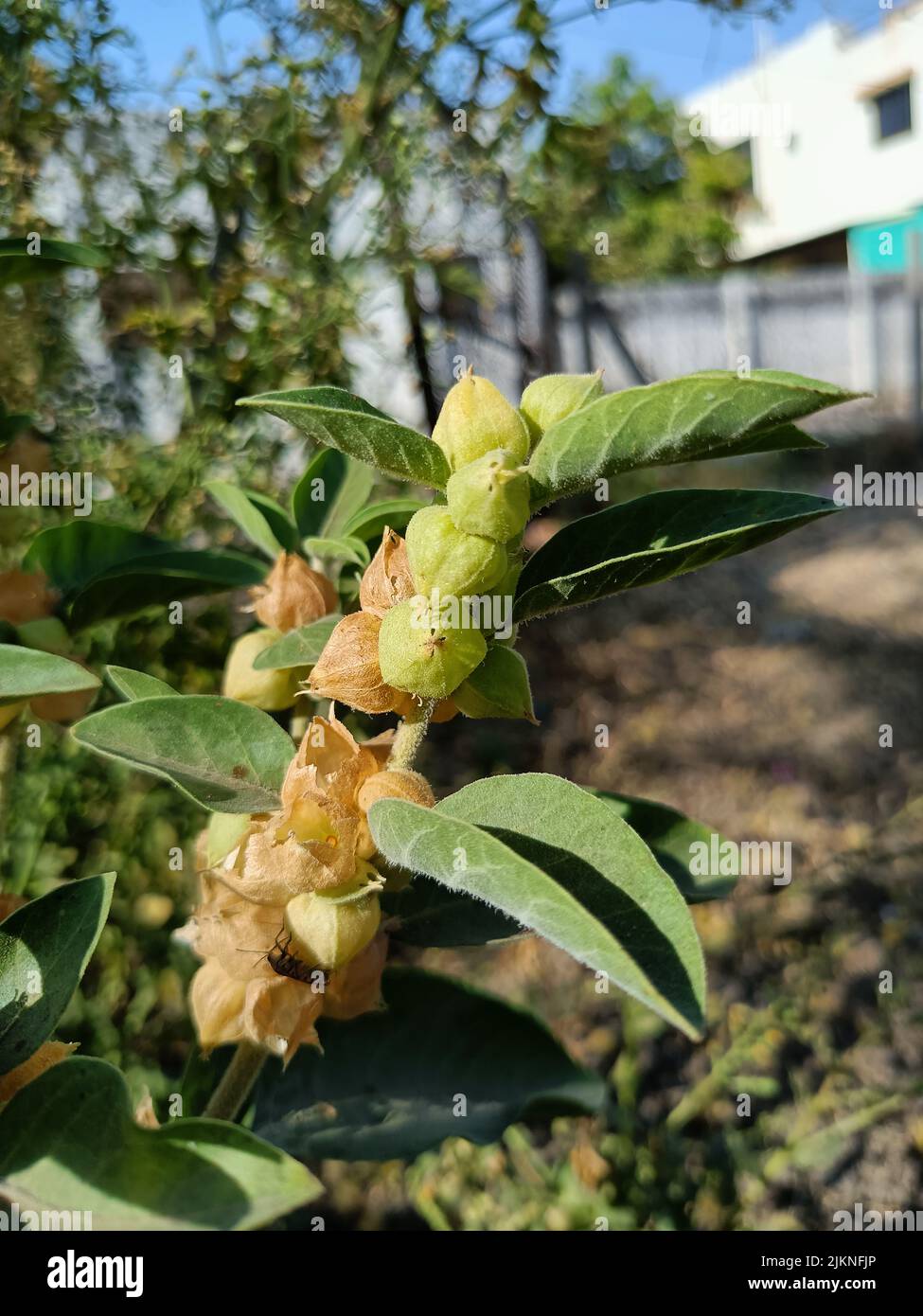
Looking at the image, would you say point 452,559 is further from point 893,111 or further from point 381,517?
point 893,111

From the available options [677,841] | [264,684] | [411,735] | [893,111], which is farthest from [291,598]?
[893,111]

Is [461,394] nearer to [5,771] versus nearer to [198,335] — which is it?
[5,771]

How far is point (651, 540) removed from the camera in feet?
1.51

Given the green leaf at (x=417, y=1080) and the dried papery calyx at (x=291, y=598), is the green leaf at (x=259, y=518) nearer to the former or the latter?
the dried papery calyx at (x=291, y=598)

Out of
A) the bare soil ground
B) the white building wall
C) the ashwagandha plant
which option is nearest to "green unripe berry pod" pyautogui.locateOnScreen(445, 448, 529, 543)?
the ashwagandha plant

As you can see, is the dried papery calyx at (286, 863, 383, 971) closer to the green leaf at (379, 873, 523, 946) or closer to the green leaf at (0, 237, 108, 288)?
the green leaf at (379, 873, 523, 946)

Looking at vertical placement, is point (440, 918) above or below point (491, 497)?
below

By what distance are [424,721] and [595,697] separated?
2.56m

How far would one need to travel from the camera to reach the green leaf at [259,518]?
628 mm

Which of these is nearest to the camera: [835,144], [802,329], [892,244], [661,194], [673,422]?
Answer: [673,422]

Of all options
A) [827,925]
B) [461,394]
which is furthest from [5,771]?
[827,925]

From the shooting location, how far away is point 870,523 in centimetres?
502

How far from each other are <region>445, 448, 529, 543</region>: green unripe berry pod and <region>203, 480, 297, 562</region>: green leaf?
0.80ft

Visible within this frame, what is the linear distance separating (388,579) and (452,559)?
0.05 m
